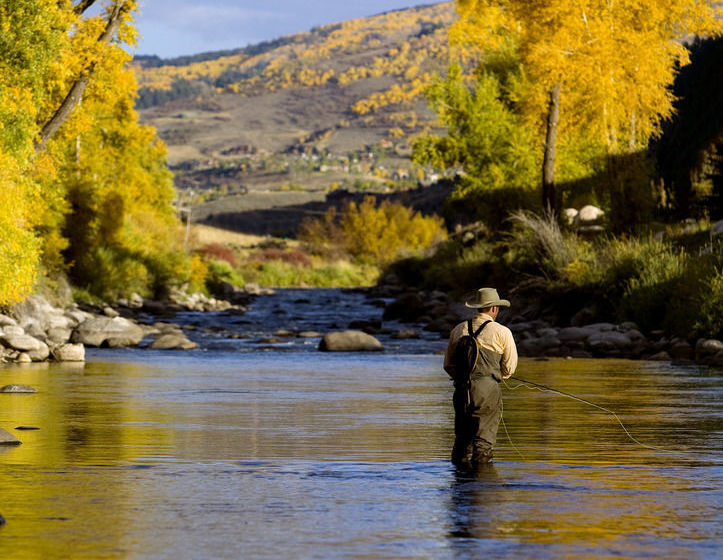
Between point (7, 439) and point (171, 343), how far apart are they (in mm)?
Answer: 18743

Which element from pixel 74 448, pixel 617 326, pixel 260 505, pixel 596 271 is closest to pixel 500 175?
pixel 596 271

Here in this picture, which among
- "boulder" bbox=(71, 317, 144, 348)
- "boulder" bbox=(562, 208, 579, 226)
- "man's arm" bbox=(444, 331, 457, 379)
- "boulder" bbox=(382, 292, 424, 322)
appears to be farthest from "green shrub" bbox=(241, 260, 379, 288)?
"man's arm" bbox=(444, 331, 457, 379)

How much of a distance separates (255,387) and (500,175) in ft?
84.4

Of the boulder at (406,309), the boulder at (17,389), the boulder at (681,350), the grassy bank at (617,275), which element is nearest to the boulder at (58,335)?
the boulder at (17,389)

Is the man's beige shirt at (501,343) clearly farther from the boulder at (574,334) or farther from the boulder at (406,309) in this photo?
the boulder at (406,309)

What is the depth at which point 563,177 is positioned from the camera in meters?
46.0

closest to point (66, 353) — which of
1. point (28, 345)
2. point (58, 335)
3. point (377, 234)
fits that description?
point (28, 345)

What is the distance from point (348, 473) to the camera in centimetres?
1111

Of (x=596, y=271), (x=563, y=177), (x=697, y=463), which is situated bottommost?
(x=697, y=463)

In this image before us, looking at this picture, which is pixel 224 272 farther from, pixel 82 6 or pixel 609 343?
pixel 609 343

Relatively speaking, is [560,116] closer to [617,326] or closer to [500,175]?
[500,175]

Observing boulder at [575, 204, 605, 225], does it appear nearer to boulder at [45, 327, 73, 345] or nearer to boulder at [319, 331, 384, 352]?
boulder at [319, 331, 384, 352]

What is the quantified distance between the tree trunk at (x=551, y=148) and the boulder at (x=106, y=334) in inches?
488

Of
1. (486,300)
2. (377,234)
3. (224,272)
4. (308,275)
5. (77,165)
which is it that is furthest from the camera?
(377,234)
